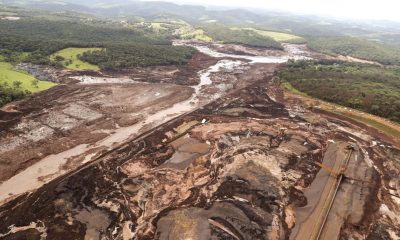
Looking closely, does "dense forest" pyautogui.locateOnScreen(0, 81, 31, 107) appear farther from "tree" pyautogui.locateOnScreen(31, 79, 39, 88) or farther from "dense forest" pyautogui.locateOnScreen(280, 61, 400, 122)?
"dense forest" pyautogui.locateOnScreen(280, 61, 400, 122)

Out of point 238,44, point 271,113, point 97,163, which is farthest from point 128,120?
point 238,44

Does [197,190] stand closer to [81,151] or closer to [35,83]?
[81,151]

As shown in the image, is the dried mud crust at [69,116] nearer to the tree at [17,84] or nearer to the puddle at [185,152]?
the tree at [17,84]

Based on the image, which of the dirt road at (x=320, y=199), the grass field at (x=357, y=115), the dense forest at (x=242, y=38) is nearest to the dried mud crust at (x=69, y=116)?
the grass field at (x=357, y=115)

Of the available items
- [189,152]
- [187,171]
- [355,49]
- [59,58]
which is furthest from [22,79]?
[355,49]

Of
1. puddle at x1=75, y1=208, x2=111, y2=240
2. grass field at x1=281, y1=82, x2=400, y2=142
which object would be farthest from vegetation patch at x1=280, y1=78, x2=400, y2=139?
puddle at x1=75, y1=208, x2=111, y2=240

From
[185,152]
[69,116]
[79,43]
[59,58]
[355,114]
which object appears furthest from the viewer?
[79,43]

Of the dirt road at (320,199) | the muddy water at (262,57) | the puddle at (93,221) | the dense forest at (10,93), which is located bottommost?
the muddy water at (262,57)
